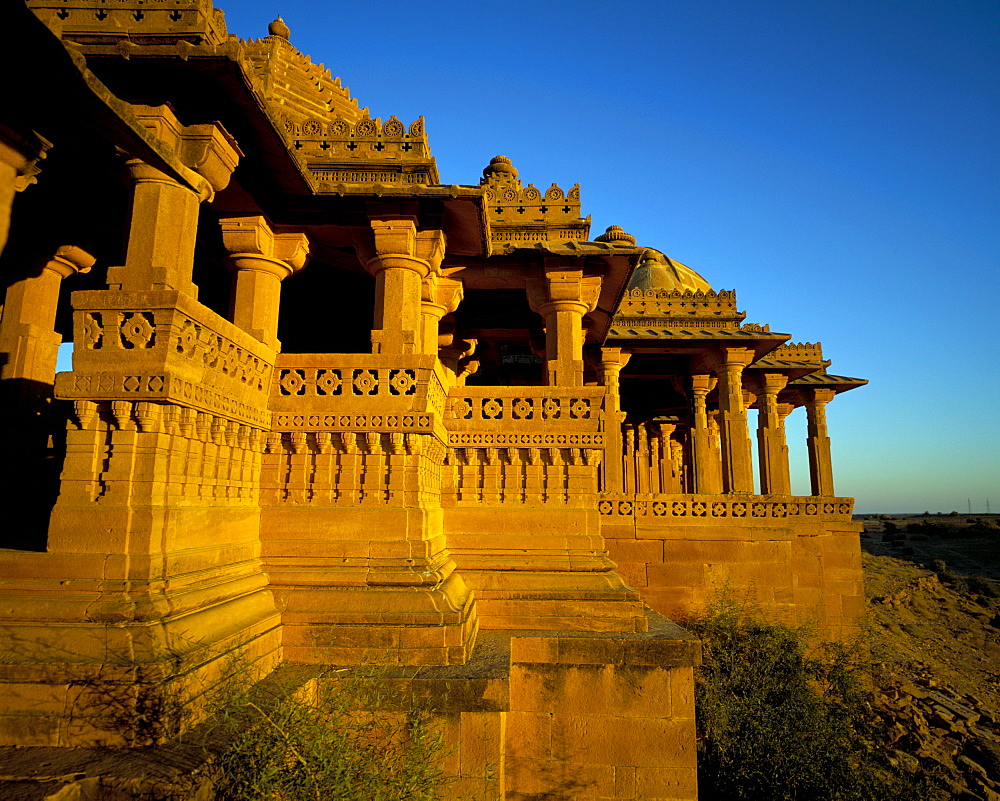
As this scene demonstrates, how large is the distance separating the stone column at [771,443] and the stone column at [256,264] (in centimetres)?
1623

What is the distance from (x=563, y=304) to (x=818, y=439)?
50.1ft

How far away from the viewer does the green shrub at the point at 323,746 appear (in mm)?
3553

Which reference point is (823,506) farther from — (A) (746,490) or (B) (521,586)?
(B) (521,586)

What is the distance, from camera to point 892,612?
24.4m

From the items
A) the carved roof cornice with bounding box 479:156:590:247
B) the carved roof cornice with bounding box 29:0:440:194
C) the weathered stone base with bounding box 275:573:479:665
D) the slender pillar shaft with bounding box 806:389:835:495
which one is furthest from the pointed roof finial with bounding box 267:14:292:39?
the slender pillar shaft with bounding box 806:389:835:495

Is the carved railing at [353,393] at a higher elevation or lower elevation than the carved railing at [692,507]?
Answer: higher

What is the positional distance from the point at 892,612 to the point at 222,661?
27805 millimetres

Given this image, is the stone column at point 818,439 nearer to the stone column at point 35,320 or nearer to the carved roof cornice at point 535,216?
the carved roof cornice at point 535,216

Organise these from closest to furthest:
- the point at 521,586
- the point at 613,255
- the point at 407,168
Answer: the point at 521,586
the point at 407,168
the point at 613,255

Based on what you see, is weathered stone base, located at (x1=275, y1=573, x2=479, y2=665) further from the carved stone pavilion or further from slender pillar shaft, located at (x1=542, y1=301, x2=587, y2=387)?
slender pillar shaft, located at (x1=542, y1=301, x2=587, y2=387)

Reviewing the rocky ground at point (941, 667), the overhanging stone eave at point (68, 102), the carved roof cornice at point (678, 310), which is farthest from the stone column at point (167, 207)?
the rocky ground at point (941, 667)

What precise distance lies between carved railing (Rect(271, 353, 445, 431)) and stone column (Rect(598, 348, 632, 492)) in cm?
681

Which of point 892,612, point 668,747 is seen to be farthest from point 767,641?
point 892,612

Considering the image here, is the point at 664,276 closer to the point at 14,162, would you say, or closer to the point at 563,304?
the point at 563,304
